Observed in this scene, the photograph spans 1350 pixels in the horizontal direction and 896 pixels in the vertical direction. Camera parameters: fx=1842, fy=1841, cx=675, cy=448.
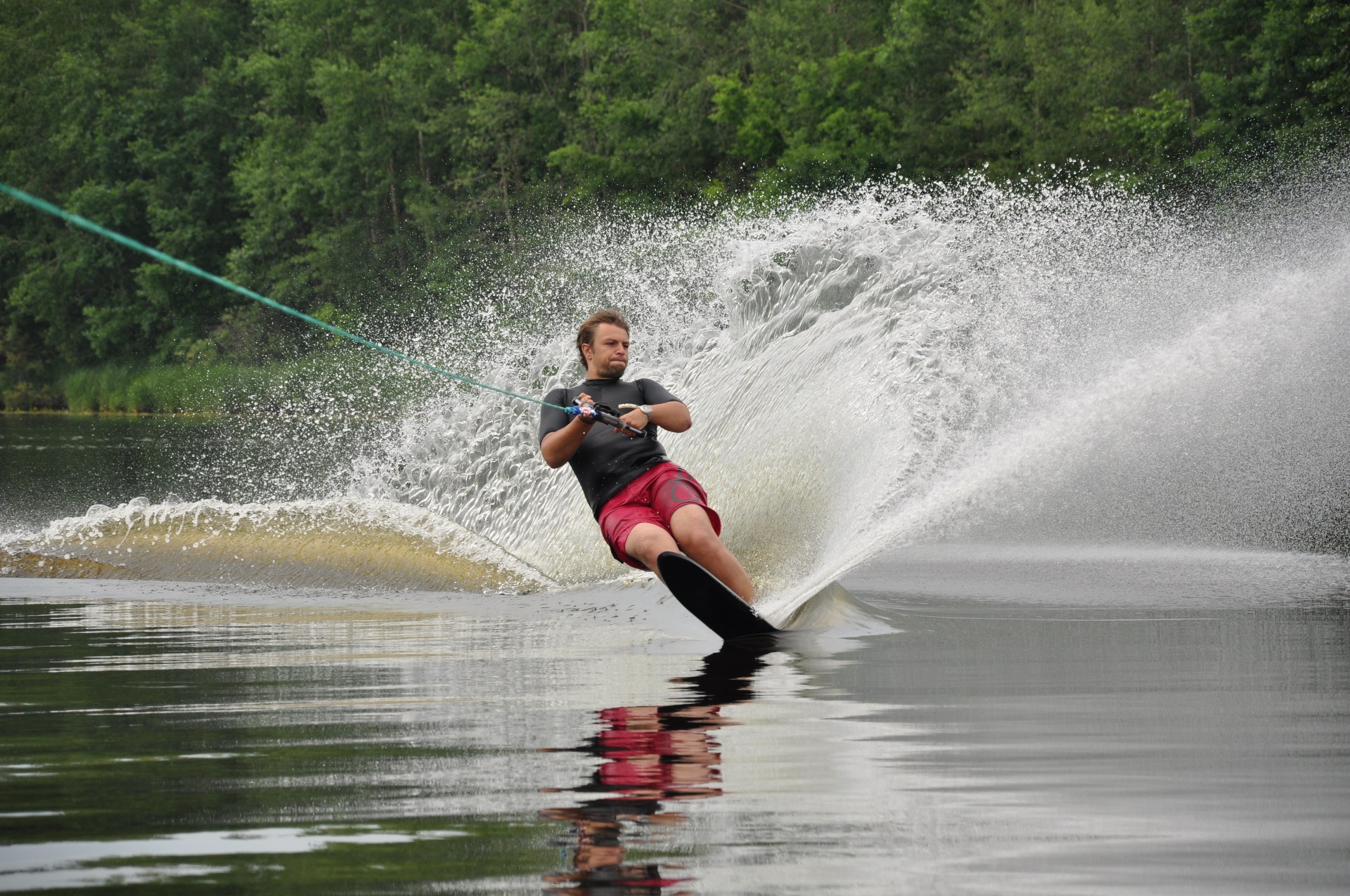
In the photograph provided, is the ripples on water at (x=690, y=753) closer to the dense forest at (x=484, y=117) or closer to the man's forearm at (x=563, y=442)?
the man's forearm at (x=563, y=442)

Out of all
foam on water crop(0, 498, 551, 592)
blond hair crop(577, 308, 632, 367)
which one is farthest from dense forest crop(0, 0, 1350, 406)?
blond hair crop(577, 308, 632, 367)

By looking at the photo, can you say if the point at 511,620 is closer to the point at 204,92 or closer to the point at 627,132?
the point at 627,132

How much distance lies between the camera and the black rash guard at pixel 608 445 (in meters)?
7.84

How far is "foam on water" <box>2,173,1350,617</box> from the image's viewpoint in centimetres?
891

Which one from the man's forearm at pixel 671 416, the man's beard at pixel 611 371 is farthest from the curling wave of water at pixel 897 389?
the man's beard at pixel 611 371

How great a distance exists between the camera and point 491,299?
41.8 m

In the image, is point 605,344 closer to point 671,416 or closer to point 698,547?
point 671,416

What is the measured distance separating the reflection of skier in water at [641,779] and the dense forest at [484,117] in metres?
24.9

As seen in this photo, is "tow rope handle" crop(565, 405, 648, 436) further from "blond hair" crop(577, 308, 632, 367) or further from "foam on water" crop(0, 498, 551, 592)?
"foam on water" crop(0, 498, 551, 592)

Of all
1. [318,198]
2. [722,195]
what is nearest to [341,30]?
[318,198]

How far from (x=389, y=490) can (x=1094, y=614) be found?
6166 mm

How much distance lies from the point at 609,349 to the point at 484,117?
40.4m

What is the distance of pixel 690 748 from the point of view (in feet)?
15.9

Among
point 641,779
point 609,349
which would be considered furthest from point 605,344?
point 641,779
